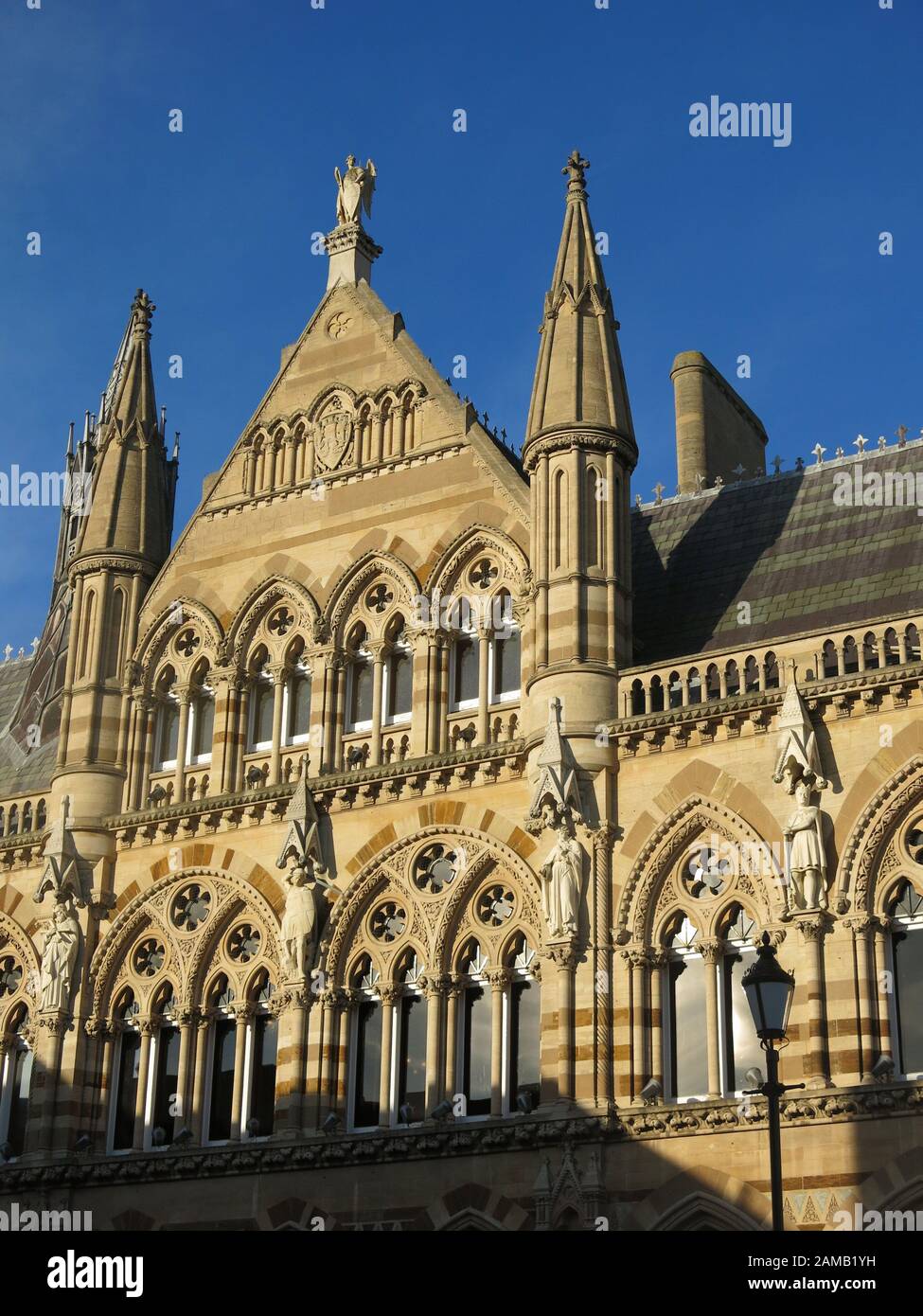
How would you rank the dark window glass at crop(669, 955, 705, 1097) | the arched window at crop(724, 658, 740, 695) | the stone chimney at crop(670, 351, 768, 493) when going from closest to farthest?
the dark window glass at crop(669, 955, 705, 1097) → the arched window at crop(724, 658, 740, 695) → the stone chimney at crop(670, 351, 768, 493)

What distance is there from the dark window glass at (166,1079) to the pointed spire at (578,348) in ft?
36.3

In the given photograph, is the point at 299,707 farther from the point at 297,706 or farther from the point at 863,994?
the point at 863,994

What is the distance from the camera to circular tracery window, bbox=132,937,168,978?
1240 inches

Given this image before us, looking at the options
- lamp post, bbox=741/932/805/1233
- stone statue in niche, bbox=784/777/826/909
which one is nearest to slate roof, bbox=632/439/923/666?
stone statue in niche, bbox=784/777/826/909

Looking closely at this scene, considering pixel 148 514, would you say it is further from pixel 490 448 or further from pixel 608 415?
pixel 608 415

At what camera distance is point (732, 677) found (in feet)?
92.3

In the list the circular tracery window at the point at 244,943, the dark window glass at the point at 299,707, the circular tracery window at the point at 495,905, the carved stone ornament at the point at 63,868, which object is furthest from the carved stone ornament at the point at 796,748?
the carved stone ornament at the point at 63,868

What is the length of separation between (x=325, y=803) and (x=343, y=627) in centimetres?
313

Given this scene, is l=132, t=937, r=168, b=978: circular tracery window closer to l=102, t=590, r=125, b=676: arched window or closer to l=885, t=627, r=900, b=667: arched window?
l=102, t=590, r=125, b=676: arched window

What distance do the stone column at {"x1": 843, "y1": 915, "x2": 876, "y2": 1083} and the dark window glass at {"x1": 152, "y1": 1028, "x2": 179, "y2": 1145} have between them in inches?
441

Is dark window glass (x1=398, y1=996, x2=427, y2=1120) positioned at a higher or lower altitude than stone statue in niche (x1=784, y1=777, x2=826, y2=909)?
lower

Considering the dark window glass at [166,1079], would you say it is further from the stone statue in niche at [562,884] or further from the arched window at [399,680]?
the stone statue in niche at [562,884]

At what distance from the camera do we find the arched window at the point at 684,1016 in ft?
86.1
